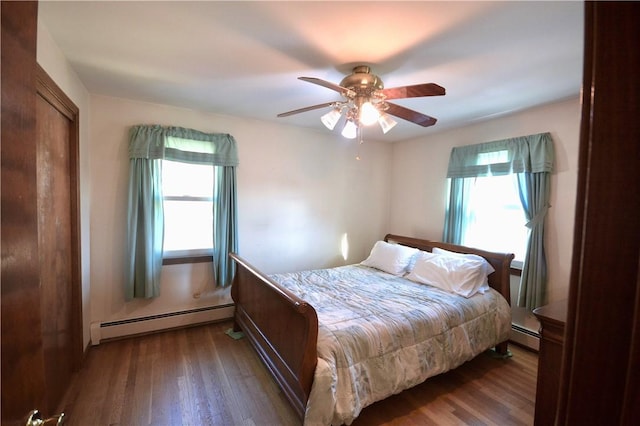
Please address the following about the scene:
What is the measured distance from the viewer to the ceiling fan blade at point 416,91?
1.67m

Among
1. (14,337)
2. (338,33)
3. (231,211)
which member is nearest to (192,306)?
(231,211)

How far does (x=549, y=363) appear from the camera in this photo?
1.45 metres

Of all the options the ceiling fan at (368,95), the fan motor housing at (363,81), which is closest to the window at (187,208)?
the ceiling fan at (368,95)

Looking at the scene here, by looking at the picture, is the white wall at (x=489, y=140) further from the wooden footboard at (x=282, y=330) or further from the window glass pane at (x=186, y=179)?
the window glass pane at (x=186, y=179)

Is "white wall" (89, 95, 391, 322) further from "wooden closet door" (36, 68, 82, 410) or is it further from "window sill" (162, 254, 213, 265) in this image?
"wooden closet door" (36, 68, 82, 410)

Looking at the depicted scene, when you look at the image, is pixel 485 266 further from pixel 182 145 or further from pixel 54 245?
pixel 54 245

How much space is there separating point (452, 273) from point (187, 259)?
9.29 feet

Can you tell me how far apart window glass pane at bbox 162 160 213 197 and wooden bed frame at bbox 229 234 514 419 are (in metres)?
0.84

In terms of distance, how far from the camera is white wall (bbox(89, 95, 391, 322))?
2736 millimetres

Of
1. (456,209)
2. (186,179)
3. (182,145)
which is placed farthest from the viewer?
(456,209)

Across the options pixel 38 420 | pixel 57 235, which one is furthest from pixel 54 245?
pixel 38 420

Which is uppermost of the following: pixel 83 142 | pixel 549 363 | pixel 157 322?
pixel 83 142

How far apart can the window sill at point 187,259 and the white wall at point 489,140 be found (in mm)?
2794

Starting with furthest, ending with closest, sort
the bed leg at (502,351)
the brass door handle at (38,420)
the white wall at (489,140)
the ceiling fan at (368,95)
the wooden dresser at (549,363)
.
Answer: the bed leg at (502,351) < the white wall at (489,140) < the ceiling fan at (368,95) < the wooden dresser at (549,363) < the brass door handle at (38,420)
